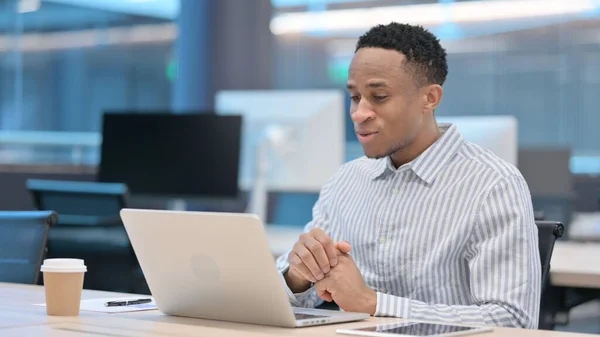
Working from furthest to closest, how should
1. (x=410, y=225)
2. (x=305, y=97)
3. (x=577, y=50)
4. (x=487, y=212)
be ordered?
(x=577, y=50) < (x=305, y=97) < (x=410, y=225) < (x=487, y=212)

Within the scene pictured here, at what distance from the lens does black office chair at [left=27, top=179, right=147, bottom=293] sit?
13.6ft

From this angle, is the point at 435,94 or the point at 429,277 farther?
the point at 435,94

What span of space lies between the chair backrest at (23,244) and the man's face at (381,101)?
2.78 ft

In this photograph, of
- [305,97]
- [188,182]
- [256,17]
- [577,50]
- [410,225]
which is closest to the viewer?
[410,225]

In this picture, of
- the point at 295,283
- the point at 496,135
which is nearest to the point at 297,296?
the point at 295,283

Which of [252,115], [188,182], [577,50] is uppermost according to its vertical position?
[577,50]

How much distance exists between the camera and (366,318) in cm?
168

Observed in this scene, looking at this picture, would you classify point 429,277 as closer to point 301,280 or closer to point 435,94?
point 301,280

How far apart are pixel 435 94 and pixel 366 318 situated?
24.4 inches

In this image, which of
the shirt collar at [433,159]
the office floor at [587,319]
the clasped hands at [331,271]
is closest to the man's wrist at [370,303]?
the clasped hands at [331,271]

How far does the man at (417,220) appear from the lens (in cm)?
179

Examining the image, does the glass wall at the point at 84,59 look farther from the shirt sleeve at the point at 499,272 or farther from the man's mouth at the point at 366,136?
the shirt sleeve at the point at 499,272

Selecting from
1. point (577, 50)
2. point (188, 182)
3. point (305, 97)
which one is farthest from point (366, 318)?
point (577, 50)

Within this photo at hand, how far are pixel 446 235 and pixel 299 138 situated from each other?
7.32ft
